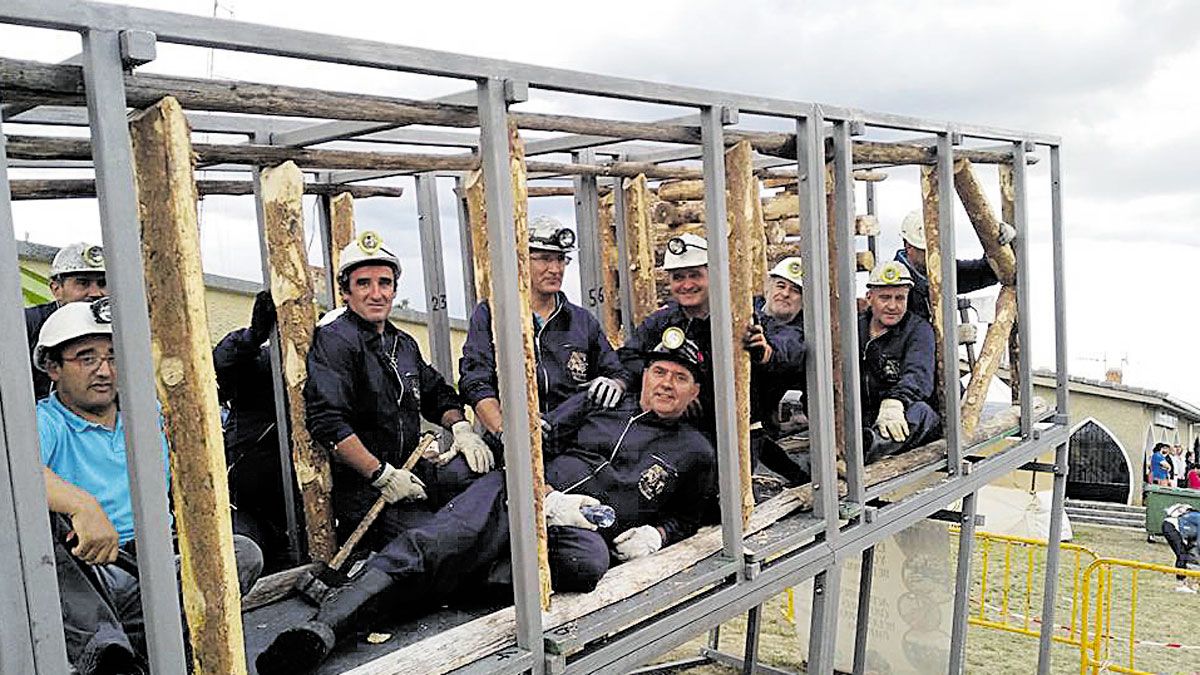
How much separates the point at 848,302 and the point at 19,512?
378cm

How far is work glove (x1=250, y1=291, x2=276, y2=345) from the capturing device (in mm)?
4672

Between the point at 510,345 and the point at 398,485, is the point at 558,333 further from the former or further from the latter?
the point at 510,345

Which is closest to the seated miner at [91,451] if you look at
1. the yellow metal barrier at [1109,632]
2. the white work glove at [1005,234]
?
the white work glove at [1005,234]

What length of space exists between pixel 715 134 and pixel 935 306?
2.64m

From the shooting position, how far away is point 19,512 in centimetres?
211

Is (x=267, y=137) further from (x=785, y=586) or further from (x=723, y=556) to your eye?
(x=785, y=586)

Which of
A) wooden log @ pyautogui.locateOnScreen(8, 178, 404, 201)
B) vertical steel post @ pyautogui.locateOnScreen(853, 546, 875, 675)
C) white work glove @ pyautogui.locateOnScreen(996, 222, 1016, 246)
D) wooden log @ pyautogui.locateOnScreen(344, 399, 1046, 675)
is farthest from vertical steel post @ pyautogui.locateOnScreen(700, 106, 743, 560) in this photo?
vertical steel post @ pyautogui.locateOnScreen(853, 546, 875, 675)

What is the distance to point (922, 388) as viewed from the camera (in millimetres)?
5906

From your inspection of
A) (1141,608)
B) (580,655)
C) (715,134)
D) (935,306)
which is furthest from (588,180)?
(1141,608)

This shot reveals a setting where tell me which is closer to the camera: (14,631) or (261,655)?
(14,631)

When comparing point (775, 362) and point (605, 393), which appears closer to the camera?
point (775, 362)

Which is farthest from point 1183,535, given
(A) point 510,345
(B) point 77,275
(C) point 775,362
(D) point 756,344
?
(B) point 77,275

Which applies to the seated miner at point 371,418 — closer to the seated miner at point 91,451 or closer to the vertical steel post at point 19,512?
the seated miner at point 91,451

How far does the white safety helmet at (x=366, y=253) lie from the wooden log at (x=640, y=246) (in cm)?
310
